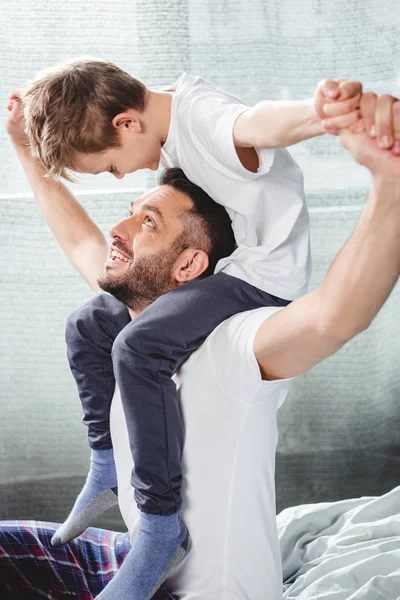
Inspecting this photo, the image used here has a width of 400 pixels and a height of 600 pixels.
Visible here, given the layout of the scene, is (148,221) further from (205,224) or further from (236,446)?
(236,446)

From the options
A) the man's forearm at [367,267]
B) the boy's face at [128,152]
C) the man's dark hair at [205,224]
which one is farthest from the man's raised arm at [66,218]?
the man's forearm at [367,267]

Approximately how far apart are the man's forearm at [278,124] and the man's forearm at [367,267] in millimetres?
184

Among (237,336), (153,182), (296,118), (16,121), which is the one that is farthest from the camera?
(153,182)

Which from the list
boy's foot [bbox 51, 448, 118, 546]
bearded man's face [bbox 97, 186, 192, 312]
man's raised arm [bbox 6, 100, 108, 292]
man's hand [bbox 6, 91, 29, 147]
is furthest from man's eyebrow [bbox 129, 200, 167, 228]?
boy's foot [bbox 51, 448, 118, 546]

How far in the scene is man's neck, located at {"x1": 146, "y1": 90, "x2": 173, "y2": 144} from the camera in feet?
5.51

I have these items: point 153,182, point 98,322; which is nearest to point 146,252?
point 98,322

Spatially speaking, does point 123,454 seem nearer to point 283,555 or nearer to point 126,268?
point 126,268

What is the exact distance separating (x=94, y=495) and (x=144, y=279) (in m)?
0.48

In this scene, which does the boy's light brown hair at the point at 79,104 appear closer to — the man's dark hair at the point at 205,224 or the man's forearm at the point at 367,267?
the man's dark hair at the point at 205,224

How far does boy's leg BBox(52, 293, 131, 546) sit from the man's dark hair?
20cm

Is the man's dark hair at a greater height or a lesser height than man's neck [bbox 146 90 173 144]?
lesser

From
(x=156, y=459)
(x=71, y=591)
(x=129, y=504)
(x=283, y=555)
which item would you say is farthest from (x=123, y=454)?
(x=283, y=555)

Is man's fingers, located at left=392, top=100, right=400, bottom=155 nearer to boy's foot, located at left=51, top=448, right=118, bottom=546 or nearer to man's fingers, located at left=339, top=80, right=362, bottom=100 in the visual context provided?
man's fingers, located at left=339, top=80, right=362, bottom=100

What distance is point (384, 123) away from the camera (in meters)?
1.05
